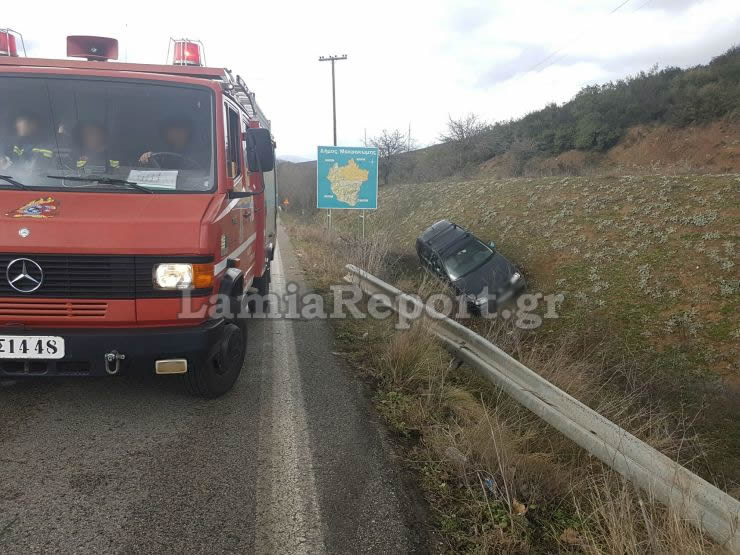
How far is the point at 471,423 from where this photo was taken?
144 inches

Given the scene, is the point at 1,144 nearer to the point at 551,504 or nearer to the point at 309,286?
the point at 551,504

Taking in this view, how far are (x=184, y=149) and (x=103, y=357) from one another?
1.67 m

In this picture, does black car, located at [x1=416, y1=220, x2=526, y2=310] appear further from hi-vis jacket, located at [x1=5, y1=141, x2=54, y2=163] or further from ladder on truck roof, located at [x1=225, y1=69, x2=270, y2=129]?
hi-vis jacket, located at [x1=5, y1=141, x2=54, y2=163]

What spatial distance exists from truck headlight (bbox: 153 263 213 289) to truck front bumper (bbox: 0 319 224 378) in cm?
31

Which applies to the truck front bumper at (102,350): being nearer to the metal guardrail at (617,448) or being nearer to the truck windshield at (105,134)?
the truck windshield at (105,134)

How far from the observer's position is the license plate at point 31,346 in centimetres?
322

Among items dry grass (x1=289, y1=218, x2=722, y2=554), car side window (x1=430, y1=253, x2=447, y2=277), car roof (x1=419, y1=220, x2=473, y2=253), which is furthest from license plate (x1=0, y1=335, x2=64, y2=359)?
car roof (x1=419, y1=220, x2=473, y2=253)

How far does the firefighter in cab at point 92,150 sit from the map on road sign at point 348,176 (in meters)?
11.5

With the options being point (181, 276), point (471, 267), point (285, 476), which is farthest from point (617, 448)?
point (471, 267)

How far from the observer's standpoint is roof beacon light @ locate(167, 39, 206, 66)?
5.01m

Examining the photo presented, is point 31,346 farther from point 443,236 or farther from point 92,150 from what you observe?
point 443,236

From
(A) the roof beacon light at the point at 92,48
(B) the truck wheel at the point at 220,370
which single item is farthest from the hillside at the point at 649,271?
(A) the roof beacon light at the point at 92,48

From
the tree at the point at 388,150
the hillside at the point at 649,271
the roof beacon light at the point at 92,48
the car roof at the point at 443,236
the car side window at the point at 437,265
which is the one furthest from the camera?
the tree at the point at 388,150

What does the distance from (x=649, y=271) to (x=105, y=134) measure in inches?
411
